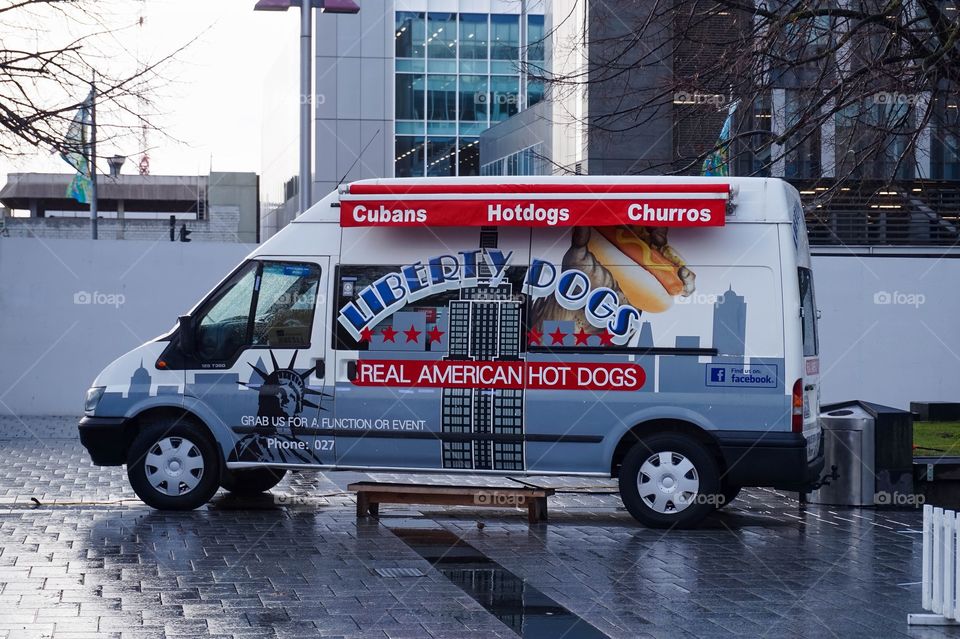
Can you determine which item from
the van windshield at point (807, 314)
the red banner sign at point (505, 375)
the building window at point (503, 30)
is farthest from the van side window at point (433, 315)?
the building window at point (503, 30)

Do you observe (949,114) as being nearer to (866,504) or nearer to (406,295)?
(866,504)

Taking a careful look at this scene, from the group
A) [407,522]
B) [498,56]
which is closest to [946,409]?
[407,522]

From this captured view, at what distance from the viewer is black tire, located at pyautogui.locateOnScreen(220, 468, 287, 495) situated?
12016 mm

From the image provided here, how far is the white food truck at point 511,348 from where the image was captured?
1015 centimetres

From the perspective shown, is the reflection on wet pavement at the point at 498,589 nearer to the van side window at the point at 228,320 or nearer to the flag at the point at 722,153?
the van side window at the point at 228,320

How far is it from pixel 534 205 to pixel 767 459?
2796 mm

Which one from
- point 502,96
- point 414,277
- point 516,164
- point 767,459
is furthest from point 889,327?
point 502,96

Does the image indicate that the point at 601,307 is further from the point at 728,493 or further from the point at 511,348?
the point at 728,493

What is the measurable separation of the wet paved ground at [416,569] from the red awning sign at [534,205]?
256cm

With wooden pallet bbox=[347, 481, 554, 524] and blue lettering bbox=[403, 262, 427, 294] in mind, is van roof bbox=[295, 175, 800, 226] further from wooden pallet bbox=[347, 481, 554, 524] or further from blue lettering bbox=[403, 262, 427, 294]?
wooden pallet bbox=[347, 481, 554, 524]

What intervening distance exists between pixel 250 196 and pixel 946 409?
55.9 metres

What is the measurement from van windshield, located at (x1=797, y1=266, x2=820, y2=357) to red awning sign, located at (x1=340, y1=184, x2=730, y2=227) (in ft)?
3.24

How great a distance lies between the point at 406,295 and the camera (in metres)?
10.5

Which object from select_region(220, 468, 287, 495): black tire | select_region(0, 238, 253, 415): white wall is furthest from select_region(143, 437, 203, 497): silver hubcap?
select_region(0, 238, 253, 415): white wall
